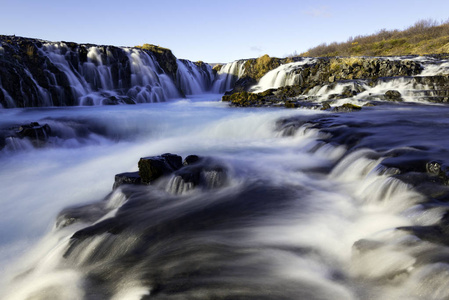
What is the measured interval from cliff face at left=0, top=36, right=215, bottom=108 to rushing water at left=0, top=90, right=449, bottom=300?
977 cm

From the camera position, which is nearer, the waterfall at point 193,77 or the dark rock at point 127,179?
the dark rock at point 127,179

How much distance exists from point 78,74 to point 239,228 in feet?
64.2

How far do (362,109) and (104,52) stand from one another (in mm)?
18441

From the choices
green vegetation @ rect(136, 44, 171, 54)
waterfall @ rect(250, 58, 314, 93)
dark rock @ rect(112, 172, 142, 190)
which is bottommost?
dark rock @ rect(112, 172, 142, 190)

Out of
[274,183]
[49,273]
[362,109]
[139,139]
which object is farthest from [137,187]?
[362,109]

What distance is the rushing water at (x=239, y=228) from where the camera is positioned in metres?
2.69

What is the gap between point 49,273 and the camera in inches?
129

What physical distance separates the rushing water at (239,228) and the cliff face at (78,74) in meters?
9.77

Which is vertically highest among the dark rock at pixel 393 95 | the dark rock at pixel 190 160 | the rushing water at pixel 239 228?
the dark rock at pixel 393 95

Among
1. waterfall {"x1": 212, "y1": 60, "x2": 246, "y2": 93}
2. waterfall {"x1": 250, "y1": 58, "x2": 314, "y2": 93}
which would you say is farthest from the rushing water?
waterfall {"x1": 212, "y1": 60, "x2": 246, "y2": 93}

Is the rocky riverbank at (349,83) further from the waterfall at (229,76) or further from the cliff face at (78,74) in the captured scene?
the waterfall at (229,76)

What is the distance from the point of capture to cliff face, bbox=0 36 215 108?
1593 cm

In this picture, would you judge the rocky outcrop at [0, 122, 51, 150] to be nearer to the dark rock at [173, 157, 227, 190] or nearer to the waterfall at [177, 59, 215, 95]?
the dark rock at [173, 157, 227, 190]

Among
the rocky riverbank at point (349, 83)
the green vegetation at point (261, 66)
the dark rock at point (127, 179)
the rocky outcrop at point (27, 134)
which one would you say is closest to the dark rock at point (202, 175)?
the dark rock at point (127, 179)
